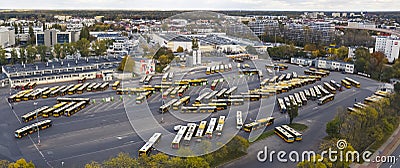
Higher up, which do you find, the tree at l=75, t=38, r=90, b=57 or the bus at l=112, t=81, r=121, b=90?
the tree at l=75, t=38, r=90, b=57

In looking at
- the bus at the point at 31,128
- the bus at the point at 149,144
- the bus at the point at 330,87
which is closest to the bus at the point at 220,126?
the bus at the point at 149,144

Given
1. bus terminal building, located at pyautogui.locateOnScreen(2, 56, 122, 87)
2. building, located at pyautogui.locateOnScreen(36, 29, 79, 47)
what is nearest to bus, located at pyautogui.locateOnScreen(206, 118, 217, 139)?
bus terminal building, located at pyautogui.locateOnScreen(2, 56, 122, 87)

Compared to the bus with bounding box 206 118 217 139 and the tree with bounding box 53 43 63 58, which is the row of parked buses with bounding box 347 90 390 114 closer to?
the bus with bounding box 206 118 217 139

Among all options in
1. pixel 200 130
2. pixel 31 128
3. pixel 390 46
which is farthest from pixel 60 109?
pixel 390 46

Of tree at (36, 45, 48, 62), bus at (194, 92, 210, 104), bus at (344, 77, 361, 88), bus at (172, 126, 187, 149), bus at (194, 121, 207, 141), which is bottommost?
bus at (172, 126, 187, 149)

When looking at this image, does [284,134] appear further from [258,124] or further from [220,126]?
[220,126]

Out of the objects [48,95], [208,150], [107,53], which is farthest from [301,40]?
[208,150]

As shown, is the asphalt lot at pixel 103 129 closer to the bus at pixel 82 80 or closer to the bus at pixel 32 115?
the bus at pixel 32 115
